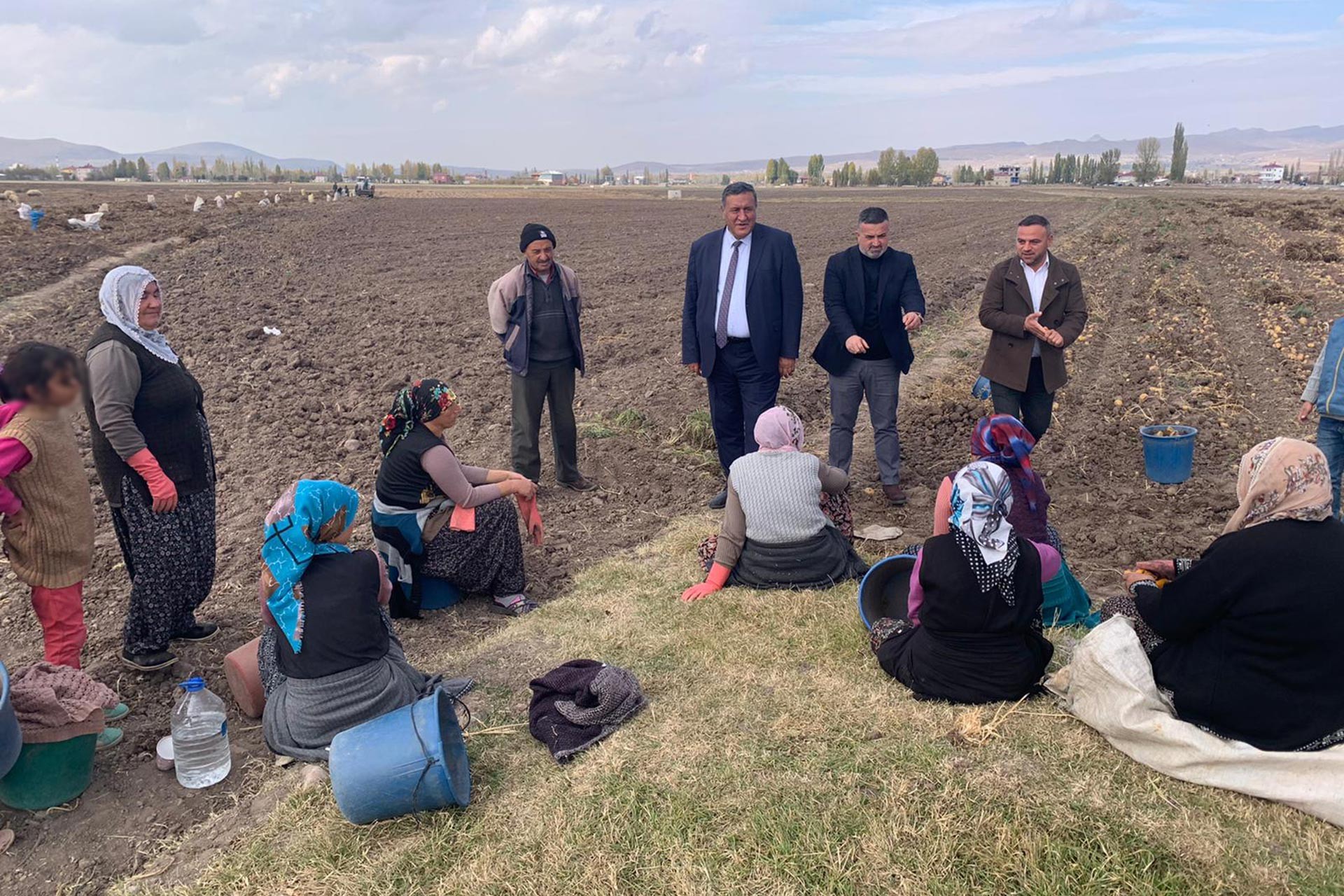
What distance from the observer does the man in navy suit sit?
5.96 m

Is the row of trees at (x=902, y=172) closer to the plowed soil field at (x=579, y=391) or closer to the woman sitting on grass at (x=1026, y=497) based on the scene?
the plowed soil field at (x=579, y=391)

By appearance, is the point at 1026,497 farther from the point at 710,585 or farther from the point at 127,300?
the point at 127,300

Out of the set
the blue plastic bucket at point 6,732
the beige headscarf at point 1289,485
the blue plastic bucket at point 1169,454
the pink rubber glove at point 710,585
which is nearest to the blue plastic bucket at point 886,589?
the pink rubber glove at point 710,585

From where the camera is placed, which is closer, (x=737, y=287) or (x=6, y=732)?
(x=6, y=732)

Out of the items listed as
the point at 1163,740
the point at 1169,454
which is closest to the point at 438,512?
the point at 1163,740

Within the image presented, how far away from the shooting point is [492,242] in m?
26.0

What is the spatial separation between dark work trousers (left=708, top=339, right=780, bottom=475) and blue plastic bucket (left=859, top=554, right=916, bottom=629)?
179 centimetres

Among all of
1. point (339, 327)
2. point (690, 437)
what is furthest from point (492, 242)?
point (690, 437)

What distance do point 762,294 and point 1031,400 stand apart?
1.92 meters

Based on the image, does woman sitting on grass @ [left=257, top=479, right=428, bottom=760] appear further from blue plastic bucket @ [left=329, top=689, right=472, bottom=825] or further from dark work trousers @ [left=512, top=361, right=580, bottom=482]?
dark work trousers @ [left=512, top=361, right=580, bottom=482]

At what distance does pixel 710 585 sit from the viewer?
4855mm

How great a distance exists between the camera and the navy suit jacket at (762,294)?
5.96 m

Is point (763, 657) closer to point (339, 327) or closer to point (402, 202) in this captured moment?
point (339, 327)

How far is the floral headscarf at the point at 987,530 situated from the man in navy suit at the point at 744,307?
2.60m
